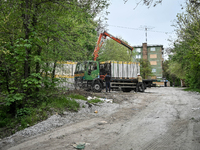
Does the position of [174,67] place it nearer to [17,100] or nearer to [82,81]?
[82,81]

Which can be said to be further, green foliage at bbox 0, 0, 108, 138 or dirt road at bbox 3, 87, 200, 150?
green foliage at bbox 0, 0, 108, 138

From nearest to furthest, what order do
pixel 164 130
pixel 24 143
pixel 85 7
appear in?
pixel 24 143 → pixel 164 130 → pixel 85 7

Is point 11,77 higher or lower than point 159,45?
lower

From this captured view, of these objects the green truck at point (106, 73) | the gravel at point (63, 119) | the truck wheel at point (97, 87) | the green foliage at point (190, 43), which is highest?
the green foliage at point (190, 43)

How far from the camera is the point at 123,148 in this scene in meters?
4.20

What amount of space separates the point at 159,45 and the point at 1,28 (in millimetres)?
64422

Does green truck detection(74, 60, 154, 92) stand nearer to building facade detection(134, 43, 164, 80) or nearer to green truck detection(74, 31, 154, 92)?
green truck detection(74, 31, 154, 92)

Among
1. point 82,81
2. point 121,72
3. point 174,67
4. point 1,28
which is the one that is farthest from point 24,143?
point 174,67

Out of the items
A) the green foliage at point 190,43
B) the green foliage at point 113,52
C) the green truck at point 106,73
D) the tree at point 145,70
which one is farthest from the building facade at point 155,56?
the green truck at point 106,73

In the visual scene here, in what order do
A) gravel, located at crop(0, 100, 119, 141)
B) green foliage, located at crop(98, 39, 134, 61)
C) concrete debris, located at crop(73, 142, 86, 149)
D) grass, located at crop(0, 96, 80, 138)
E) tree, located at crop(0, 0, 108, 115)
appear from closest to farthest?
1. concrete debris, located at crop(73, 142, 86, 149)
2. gravel, located at crop(0, 100, 119, 141)
3. grass, located at crop(0, 96, 80, 138)
4. tree, located at crop(0, 0, 108, 115)
5. green foliage, located at crop(98, 39, 134, 61)

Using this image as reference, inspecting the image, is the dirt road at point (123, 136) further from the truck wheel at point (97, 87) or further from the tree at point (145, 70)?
the tree at point (145, 70)

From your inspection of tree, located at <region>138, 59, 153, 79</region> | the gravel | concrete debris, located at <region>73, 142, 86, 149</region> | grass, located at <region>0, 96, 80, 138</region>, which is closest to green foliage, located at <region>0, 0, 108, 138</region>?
grass, located at <region>0, 96, 80, 138</region>

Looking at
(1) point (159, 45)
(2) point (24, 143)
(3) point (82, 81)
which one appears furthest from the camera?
(1) point (159, 45)

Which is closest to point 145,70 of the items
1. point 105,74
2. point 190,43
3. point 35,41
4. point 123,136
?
point 190,43
